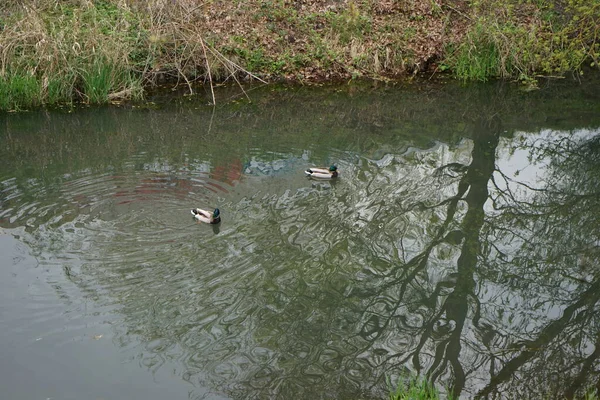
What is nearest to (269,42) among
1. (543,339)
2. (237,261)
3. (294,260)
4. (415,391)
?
(294,260)

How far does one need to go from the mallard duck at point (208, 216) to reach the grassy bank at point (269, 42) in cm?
667

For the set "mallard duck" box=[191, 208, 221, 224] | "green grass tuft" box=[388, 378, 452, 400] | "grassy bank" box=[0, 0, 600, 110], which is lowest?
"green grass tuft" box=[388, 378, 452, 400]

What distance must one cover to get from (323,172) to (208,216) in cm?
236

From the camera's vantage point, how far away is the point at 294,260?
28.2 feet

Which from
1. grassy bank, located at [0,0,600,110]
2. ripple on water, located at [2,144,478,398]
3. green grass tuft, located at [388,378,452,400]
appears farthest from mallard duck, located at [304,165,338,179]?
grassy bank, located at [0,0,600,110]

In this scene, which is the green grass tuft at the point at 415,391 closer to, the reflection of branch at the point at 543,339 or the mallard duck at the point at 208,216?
the reflection of branch at the point at 543,339

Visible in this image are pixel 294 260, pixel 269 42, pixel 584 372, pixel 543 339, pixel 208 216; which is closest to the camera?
pixel 584 372

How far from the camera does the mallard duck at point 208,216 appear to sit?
9133 mm

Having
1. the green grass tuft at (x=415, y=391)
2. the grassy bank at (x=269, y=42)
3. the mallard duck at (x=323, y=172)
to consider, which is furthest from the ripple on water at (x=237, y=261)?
the grassy bank at (x=269, y=42)

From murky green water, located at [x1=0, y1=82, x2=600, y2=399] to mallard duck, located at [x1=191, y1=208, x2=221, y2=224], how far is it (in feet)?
0.41

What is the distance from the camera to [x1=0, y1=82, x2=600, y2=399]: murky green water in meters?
6.76

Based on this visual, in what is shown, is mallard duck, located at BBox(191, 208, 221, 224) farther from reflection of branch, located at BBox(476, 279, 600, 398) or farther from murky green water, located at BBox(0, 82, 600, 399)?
reflection of branch, located at BBox(476, 279, 600, 398)

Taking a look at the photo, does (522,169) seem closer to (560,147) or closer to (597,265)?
(560,147)

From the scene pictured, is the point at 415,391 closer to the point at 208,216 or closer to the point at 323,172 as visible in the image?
the point at 208,216
